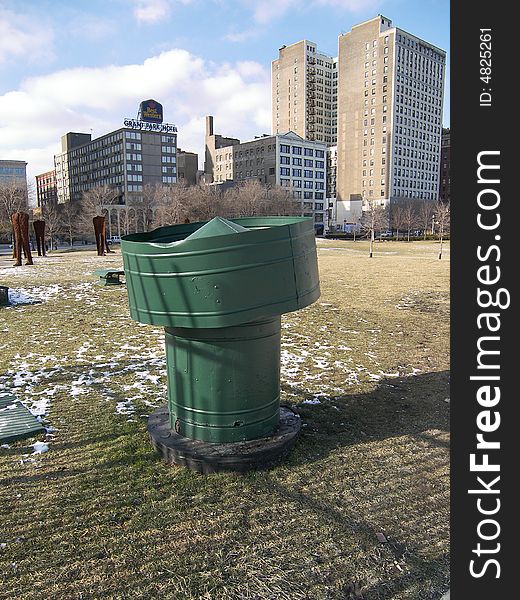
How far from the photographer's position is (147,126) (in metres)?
115

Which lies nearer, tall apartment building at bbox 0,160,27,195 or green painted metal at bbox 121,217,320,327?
green painted metal at bbox 121,217,320,327

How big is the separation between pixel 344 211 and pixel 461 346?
12327cm

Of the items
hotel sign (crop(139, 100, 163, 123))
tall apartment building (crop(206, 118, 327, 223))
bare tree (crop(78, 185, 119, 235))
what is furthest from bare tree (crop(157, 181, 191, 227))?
hotel sign (crop(139, 100, 163, 123))

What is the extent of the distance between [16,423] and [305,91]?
5817 inches

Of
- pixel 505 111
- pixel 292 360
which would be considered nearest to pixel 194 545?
pixel 505 111

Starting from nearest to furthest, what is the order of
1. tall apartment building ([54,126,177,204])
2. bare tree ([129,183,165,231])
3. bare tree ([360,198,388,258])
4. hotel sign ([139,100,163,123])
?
bare tree ([360,198,388,258])
bare tree ([129,183,165,231])
tall apartment building ([54,126,177,204])
hotel sign ([139,100,163,123])

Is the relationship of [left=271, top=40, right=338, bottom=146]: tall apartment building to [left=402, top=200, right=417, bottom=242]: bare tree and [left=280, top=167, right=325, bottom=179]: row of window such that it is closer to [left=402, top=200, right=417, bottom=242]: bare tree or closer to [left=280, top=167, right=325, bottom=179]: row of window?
[left=280, top=167, right=325, bottom=179]: row of window

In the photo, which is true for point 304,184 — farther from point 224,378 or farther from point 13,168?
point 224,378

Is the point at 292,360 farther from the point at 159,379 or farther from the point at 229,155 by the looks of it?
the point at 229,155

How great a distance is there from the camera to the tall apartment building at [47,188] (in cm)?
14862

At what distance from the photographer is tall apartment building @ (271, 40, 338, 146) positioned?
456 ft

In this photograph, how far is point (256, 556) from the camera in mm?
3381

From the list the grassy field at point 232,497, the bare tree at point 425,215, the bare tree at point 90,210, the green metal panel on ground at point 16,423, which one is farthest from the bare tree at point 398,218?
the green metal panel on ground at point 16,423

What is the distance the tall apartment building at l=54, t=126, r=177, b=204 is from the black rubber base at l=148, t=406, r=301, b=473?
10502 centimetres
